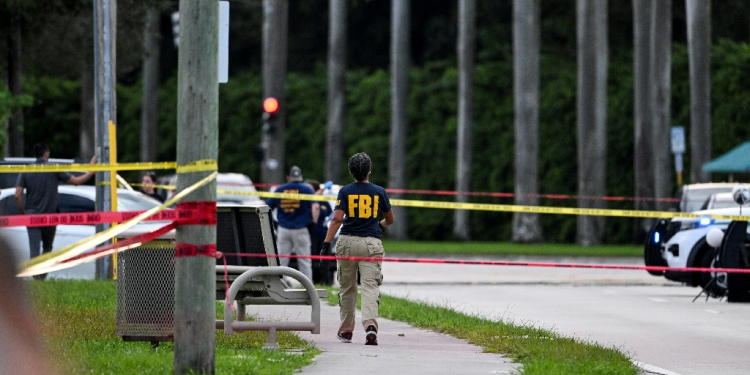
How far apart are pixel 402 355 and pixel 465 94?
1248 inches

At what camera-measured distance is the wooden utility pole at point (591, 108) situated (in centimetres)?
3803

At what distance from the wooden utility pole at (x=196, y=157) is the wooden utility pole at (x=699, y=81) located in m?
26.3

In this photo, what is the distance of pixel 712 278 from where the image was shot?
18.7 meters

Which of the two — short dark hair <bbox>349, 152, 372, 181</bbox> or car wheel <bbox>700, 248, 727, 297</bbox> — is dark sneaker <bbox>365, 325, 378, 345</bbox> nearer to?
short dark hair <bbox>349, 152, 372, 181</bbox>

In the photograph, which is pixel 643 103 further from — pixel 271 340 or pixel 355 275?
pixel 271 340

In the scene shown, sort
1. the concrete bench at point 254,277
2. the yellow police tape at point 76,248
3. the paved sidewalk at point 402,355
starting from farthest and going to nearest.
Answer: the concrete bench at point 254,277 → the paved sidewalk at point 402,355 → the yellow police tape at point 76,248

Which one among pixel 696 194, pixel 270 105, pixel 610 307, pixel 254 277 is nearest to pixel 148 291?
pixel 254 277

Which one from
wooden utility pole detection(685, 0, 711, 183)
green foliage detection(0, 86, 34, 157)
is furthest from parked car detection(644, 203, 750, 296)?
wooden utility pole detection(685, 0, 711, 183)

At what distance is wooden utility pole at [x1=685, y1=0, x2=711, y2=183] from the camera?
3372cm

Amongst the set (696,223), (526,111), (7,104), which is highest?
(526,111)

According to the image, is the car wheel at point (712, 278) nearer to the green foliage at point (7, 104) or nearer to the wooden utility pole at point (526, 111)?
the green foliage at point (7, 104)

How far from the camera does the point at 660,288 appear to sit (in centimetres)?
2161

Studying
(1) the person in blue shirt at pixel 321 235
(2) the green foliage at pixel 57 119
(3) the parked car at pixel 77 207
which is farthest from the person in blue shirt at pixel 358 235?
(2) the green foliage at pixel 57 119

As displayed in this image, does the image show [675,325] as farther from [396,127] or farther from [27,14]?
[396,127]
